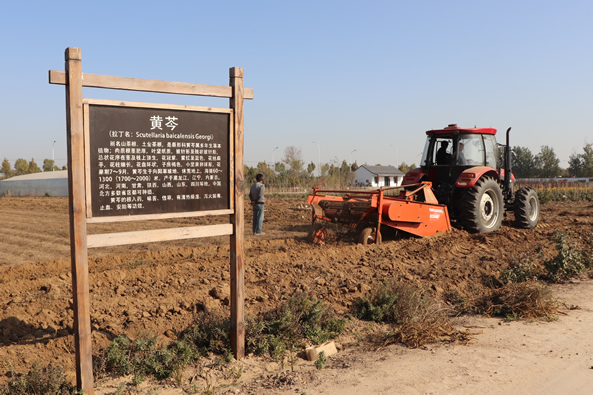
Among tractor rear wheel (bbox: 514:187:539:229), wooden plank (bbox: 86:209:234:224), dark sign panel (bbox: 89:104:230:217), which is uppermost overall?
dark sign panel (bbox: 89:104:230:217)

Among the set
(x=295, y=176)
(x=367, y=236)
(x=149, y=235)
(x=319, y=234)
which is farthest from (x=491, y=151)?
(x=295, y=176)

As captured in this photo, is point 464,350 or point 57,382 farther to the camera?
point 464,350

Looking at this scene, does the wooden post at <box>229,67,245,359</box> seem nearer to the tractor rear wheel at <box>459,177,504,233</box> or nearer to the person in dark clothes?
the tractor rear wheel at <box>459,177,504,233</box>

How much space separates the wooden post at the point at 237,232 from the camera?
469 cm

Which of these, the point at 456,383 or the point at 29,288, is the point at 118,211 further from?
the point at 29,288

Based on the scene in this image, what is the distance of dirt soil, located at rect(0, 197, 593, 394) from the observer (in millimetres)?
4223

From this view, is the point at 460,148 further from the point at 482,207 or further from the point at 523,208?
the point at 523,208

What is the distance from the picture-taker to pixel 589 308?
20.8ft

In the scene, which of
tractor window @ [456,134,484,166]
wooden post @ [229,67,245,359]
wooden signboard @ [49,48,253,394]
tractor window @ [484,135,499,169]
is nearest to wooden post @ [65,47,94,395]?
wooden signboard @ [49,48,253,394]

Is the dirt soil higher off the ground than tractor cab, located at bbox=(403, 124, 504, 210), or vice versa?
tractor cab, located at bbox=(403, 124, 504, 210)

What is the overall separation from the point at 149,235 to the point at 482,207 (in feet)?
29.5

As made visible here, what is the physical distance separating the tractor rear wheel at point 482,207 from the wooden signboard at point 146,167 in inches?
292

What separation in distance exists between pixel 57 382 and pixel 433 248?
7.13 metres

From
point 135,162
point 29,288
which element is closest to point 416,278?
point 135,162
